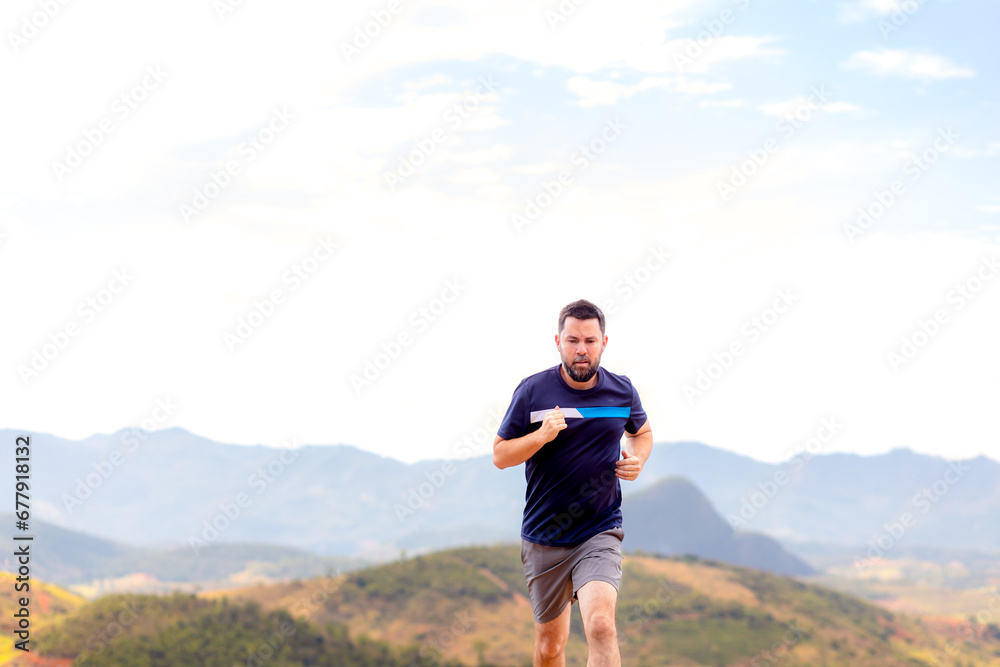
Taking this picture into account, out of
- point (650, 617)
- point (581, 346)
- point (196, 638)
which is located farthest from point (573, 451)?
point (650, 617)

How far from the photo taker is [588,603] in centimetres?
707

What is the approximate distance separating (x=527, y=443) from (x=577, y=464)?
1.93ft

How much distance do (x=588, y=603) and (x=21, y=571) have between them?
71.7 ft

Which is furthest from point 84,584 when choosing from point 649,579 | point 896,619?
point 896,619

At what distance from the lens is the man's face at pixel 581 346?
7199 mm

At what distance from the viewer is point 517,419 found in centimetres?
729

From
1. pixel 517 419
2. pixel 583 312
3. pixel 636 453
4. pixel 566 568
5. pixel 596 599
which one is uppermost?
pixel 583 312

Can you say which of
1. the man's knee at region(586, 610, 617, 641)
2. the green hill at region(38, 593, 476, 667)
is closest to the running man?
the man's knee at region(586, 610, 617, 641)

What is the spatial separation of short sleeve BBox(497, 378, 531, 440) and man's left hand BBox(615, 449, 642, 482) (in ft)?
2.67

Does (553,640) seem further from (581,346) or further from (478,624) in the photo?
(478,624)

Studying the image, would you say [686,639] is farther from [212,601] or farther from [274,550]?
[274,550]

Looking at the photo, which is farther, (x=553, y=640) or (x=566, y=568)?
(x=553, y=640)

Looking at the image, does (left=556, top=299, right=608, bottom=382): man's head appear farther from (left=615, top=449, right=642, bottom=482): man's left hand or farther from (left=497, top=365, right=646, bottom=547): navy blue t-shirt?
(left=615, top=449, right=642, bottom=482): man's left hand

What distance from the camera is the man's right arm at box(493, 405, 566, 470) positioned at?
6.85 meters
